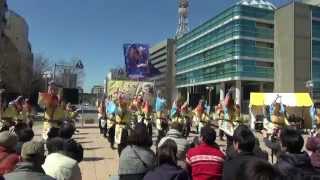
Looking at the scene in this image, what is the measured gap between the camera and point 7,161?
6820mm

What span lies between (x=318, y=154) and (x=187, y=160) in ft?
5.51

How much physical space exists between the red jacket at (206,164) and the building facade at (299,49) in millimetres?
79745

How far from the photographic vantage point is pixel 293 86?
277 ft

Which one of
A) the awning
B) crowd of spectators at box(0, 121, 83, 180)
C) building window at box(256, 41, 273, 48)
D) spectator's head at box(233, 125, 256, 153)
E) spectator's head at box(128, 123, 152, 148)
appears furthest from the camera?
building window at box(256, 41, 273, 48)

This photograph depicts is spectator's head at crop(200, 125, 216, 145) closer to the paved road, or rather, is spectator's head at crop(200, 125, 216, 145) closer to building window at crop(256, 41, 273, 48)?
the paved road

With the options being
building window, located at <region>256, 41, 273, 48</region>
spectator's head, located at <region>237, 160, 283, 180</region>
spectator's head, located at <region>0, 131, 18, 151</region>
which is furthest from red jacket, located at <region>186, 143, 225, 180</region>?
building window, located at <region>256, 41, 273, 48</region>

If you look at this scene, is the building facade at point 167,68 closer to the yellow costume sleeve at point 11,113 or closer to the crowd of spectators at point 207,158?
the yellow costume sleeve at point 11,113

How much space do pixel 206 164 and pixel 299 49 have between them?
8204 centimetres

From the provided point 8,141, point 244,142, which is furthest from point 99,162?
point 244,142

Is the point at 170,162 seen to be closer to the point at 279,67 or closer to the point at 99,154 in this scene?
the point at 99,154

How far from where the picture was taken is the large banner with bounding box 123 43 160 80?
28.8 metres

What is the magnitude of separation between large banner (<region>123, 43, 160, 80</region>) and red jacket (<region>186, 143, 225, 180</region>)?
71.5 ft

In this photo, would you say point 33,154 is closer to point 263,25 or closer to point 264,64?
point 264,64

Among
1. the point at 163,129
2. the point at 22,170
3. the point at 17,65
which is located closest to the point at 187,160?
the point at 22,170
